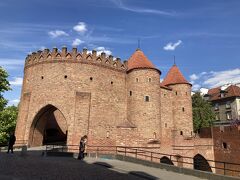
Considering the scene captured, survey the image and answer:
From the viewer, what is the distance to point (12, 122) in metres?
30.0

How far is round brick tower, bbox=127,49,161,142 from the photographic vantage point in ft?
81.1

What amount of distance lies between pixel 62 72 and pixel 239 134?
740 inches

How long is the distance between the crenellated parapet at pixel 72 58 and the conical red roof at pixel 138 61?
181 cm

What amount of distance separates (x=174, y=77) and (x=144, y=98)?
24.5 feet

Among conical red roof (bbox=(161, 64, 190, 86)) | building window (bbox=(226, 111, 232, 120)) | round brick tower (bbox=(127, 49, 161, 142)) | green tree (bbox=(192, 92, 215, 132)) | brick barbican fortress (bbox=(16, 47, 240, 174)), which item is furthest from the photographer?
building window (bbox=(226, 111, 232, 120))

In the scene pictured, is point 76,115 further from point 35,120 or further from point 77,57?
point 77,57

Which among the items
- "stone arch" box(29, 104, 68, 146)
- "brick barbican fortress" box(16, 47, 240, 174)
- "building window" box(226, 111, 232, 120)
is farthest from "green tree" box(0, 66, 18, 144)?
"building window" box(226, 111, 232, 120)

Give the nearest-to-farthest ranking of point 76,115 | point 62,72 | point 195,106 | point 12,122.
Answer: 1. point 76,115
2. point 62,72
3. point 12,122
4. point 195,106

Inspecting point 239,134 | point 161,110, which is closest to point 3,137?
point 161,110

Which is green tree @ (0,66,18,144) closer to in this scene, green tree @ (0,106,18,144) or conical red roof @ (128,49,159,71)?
green tree @ (0,106,18,144)

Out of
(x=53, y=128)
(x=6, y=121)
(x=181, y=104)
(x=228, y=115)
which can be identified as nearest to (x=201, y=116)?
(x=228, y=115)

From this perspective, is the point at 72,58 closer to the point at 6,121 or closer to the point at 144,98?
the point at 144,98

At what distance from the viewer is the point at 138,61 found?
2783 cm

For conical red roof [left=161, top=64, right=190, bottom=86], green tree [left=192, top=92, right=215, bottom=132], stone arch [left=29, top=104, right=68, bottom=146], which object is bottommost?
stone arch [left=29, top=104, right=68, bottom=146]
